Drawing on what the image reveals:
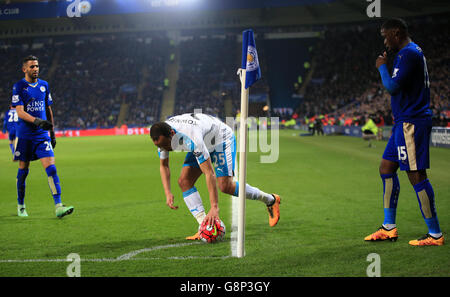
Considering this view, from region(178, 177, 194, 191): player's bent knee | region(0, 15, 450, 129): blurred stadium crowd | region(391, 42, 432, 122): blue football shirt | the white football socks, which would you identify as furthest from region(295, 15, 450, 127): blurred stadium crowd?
region(178, 177, 194, 191): player's bent knee

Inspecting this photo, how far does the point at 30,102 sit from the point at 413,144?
18.2 ft

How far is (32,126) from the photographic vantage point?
7258 millimetres

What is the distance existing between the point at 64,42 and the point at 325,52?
3427 cm

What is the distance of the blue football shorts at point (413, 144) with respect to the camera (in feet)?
16.3

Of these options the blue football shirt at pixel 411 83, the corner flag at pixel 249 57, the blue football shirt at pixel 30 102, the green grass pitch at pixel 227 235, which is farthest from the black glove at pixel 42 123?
the blue football shirt at pixel 411 83

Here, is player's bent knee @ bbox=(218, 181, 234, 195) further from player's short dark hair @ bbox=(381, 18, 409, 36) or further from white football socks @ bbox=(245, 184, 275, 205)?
player's short dark hair @ bbox=(381, 18, 409, 36)

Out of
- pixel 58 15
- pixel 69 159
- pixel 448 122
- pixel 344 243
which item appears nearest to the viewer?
pixel 344 243

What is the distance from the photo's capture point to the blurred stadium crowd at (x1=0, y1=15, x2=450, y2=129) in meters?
48.4

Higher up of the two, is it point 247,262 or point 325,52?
point 325,52

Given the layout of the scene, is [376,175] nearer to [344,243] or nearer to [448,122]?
[344,243]

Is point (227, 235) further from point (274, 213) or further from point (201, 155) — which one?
point (201, 155)

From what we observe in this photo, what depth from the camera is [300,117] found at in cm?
5122

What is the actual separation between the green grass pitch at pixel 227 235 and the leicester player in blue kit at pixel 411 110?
49 centimetres
